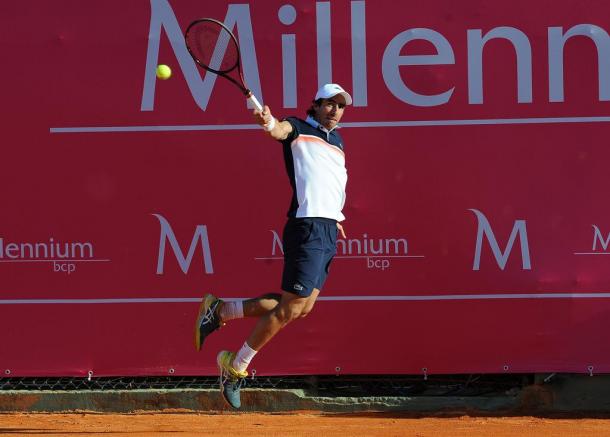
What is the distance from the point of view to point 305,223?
498 centimetres

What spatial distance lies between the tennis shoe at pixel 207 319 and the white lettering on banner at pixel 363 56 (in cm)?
117

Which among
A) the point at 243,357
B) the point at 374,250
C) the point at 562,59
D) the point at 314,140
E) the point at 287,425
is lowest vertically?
the point at 287,425

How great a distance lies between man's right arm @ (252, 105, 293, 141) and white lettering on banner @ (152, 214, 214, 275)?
116 centimetres

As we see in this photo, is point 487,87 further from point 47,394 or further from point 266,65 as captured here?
point 47,394

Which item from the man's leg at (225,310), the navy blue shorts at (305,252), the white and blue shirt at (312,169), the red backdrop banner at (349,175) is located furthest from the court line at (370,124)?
the man's leg at (225,310)

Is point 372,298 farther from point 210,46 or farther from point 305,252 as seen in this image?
point 210,46

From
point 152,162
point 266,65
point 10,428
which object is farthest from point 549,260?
point 10,428

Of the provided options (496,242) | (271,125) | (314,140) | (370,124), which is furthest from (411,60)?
(271,125)

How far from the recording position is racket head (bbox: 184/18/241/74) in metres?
5.00

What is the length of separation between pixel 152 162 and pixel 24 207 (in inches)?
30.3

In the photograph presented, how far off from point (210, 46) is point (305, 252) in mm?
1122

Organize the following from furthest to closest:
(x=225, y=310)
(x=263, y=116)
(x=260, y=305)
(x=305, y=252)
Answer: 1. (x=225, y=310)
2. (x=260, y=305)
3. (x=305, y=252)
4. (x=263, y=116)

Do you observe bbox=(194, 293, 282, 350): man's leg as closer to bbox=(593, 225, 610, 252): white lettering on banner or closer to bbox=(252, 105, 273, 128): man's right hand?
bbox=(252, 105, 273, 128): man's right hand

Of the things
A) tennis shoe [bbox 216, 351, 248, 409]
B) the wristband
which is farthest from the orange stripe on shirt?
tennis shoe [bbox 216, 351, 248, 409]
